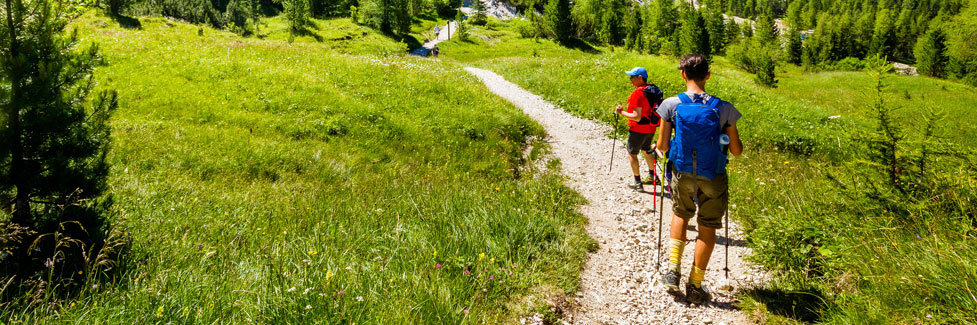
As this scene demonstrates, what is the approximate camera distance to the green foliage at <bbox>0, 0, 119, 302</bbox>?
3852 mm

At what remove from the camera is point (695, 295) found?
15.8ft

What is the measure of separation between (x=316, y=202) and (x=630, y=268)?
4.91m

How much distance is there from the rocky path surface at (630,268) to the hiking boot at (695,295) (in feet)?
0.21

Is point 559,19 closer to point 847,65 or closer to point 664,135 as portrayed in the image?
point 847,65

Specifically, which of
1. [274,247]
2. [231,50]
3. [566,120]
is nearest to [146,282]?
[274,247]

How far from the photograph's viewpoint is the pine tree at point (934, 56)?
83.0 metres

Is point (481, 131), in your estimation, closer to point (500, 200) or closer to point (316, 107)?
point (316, 107)

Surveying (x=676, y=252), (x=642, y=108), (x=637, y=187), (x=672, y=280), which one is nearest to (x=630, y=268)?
(x=672, y=280)

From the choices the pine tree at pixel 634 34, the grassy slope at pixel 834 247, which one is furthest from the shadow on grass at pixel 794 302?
the pine tree at pixel 634 34

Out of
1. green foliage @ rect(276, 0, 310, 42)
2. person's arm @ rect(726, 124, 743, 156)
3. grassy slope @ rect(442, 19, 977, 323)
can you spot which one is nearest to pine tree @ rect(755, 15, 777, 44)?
green foliage @ rect(276, 0, 310, 42)

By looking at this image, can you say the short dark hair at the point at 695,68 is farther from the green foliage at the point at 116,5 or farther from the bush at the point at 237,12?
the bush at the point at 237,12

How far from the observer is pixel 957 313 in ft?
10.2

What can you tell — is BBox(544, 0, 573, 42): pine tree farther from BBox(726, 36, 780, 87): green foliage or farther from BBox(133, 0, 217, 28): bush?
BBox(133, 0, 217, 28): bush

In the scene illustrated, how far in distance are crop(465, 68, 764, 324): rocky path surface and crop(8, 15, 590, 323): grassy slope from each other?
36 cm
